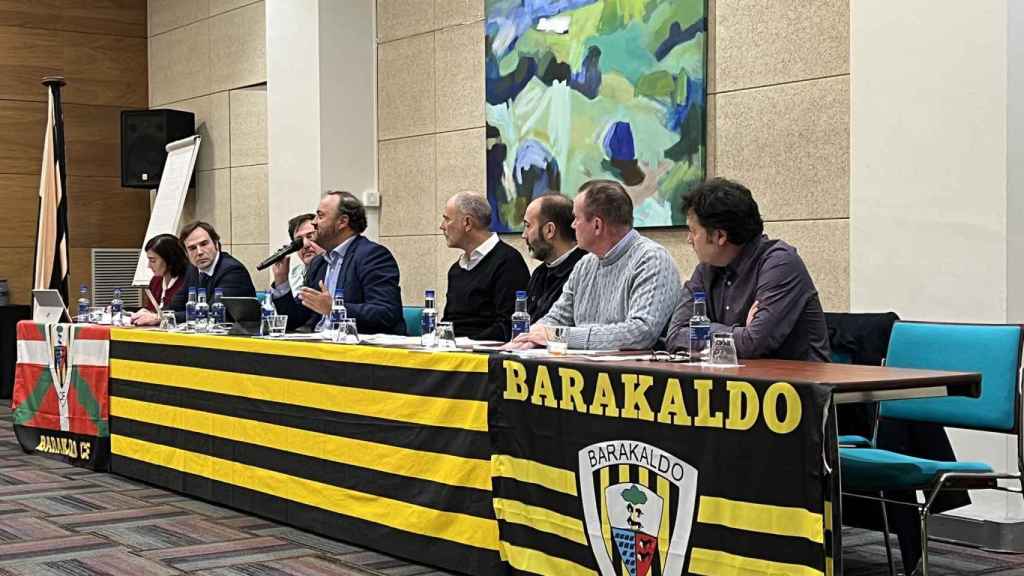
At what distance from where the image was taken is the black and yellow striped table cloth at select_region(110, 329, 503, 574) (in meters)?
3.73

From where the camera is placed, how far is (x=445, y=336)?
13.4 ft

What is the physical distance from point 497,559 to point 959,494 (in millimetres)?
1365

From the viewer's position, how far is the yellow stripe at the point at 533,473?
11.0ft

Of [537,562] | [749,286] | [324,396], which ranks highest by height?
[749,286]

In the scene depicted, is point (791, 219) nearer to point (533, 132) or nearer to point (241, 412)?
point (533, 132)

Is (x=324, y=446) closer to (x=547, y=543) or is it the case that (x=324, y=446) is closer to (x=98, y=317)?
(x=547, y=543)

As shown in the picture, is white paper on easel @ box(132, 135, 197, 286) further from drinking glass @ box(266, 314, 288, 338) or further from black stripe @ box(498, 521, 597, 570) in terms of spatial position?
black stripe @ box(498, 521, 597, 570)

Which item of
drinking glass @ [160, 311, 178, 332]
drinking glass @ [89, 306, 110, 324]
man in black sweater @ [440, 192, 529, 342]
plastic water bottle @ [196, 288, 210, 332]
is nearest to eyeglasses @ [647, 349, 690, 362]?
man in black sweater @ [440, 192, 529, 342]

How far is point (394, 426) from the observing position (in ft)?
13.0

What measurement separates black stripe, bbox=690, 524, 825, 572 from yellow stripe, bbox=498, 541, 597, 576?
0.43 meters

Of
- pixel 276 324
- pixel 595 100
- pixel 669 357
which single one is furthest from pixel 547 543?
pixel 595 100

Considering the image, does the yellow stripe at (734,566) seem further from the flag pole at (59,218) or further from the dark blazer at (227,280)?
the flag pole at (59,218)

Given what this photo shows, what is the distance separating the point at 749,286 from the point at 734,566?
116 cm

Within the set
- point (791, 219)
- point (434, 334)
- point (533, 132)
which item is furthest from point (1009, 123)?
point (533, 132)
